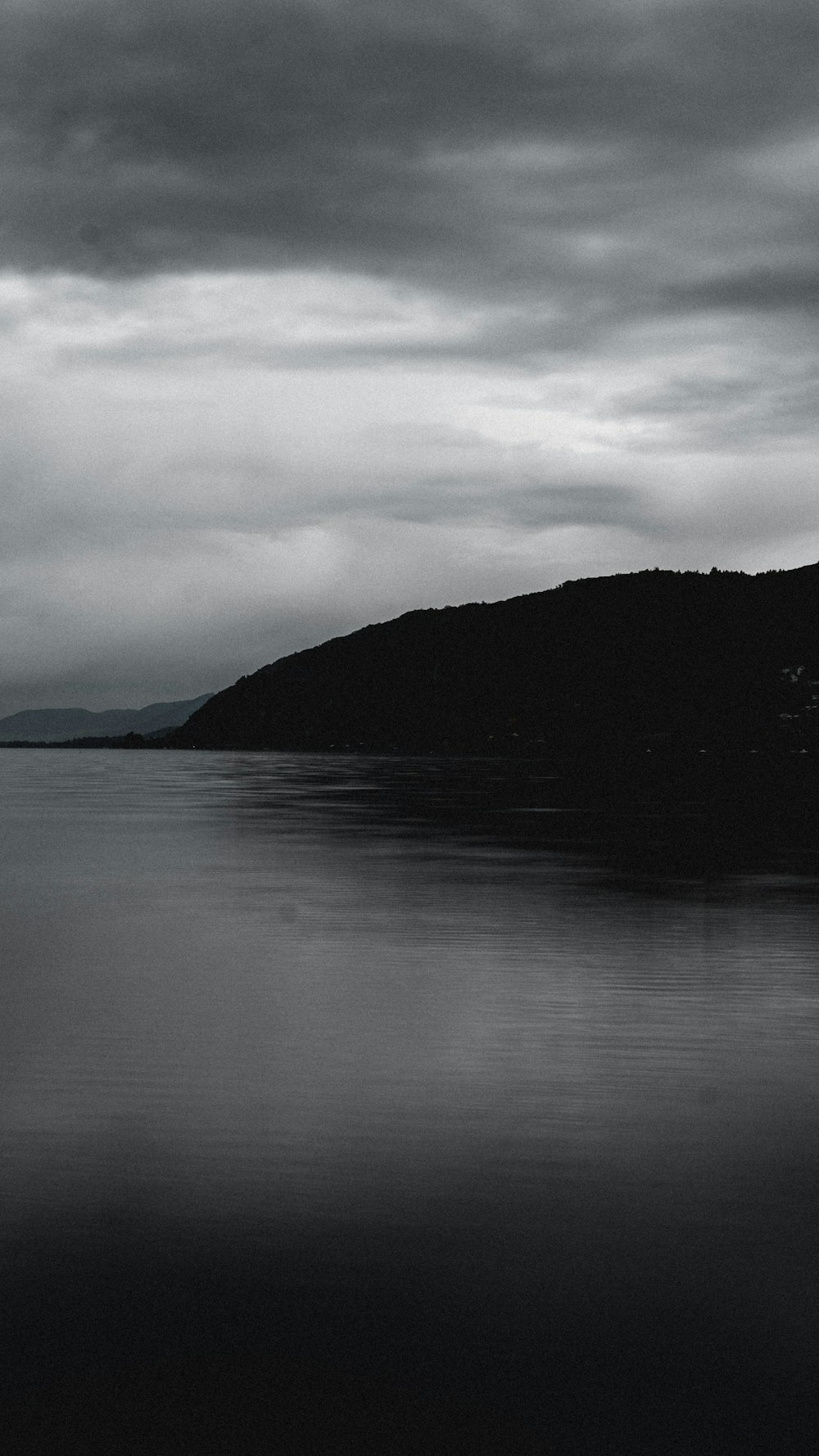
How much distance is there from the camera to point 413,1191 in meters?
10.2

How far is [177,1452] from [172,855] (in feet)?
126

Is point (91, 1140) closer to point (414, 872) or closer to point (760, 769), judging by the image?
point (414, 872)

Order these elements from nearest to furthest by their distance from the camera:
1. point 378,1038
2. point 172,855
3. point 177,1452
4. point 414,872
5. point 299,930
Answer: point 177,1452 → point 378,1038 → point 299,930 → point 414,872 → point 172,855

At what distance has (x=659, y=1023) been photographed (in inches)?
658

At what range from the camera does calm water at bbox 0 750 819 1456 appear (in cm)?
719

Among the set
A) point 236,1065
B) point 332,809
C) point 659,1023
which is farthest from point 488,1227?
point 332,809

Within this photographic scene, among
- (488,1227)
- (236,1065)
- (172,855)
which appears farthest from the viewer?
(172,855)

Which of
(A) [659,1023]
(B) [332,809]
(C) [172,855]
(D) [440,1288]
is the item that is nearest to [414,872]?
(C) [172,855]

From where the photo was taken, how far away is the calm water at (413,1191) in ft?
23.6

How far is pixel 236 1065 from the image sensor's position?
14422 millimetres

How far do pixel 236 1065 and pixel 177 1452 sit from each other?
7.78 metres

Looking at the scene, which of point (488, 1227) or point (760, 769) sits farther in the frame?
point (760, 769)

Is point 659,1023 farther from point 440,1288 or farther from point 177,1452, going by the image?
point 177,1452

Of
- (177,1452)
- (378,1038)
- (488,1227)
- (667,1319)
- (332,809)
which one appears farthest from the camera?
(332,809)
